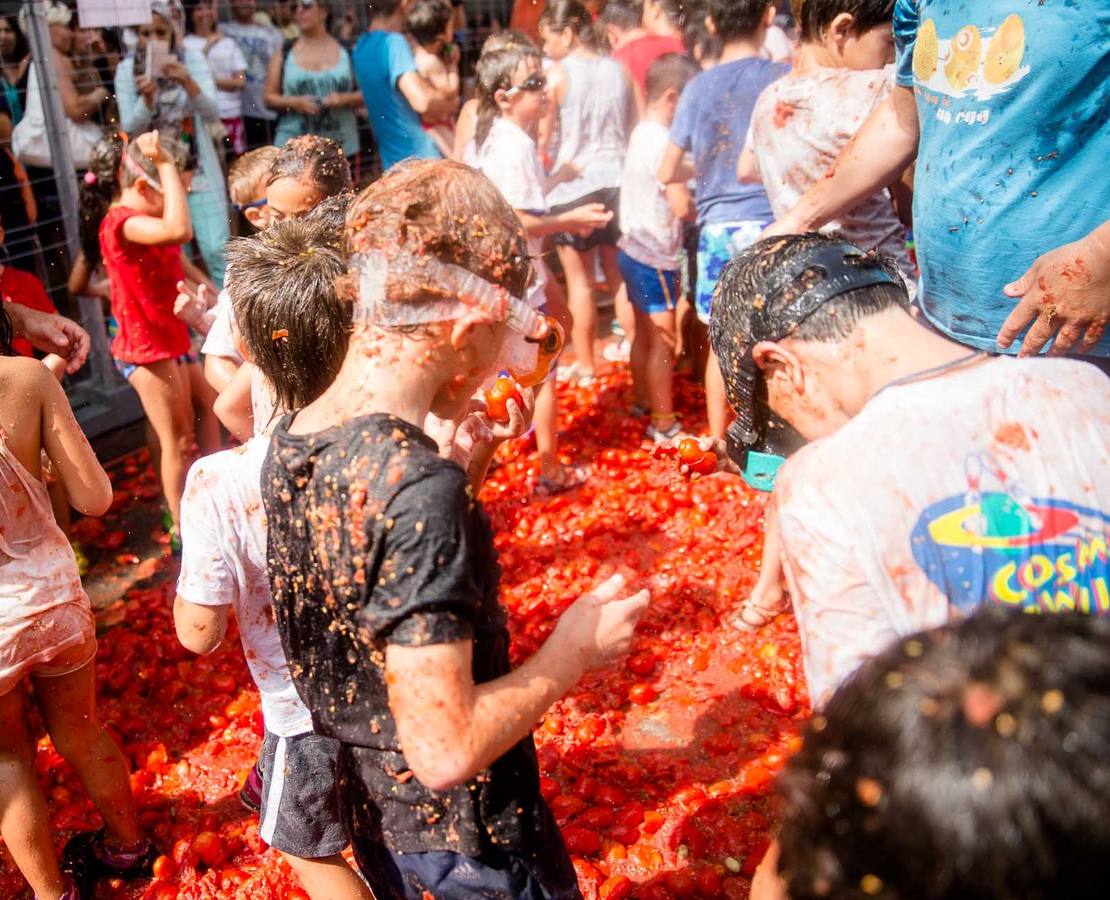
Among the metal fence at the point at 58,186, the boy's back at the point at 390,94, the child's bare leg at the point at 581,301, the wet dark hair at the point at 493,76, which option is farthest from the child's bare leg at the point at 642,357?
the metal fence at the point at 58,186

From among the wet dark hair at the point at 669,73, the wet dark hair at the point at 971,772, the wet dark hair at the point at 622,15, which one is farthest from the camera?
the wet dark hair at the point at 622,15

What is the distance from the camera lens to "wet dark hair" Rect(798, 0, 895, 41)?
4.05 m

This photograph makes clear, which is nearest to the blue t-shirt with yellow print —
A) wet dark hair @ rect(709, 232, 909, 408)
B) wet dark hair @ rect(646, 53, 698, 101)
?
wet dark hair @ rect(709, 232, 909, 408)

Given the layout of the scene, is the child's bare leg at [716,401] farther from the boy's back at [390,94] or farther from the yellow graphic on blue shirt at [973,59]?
the boy's back at [390,94]

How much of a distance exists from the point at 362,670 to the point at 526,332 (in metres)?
0.76

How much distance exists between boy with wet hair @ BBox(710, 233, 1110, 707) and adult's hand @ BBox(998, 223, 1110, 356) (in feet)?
2.33

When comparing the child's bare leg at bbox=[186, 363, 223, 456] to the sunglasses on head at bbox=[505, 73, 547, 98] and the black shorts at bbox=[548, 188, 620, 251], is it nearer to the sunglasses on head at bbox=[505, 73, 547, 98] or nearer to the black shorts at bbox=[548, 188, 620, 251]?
the sunglasses on head at bbox=[505, 73, 547, 98]

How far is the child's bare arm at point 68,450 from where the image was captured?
9.35 feet

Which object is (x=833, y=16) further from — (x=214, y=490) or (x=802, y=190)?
(x=214, y=490)

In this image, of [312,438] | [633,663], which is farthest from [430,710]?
[633,663]

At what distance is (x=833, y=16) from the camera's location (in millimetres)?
4109

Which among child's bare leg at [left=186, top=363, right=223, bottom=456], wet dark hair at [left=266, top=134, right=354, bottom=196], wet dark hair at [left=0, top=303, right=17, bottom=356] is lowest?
child's bare leg at [left=186, top=363, right=223, bottom=456]

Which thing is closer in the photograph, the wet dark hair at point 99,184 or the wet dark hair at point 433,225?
the wet dark hair at point 433,225

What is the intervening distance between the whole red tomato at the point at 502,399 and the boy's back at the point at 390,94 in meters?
5.34
